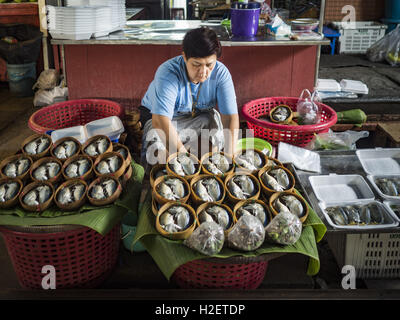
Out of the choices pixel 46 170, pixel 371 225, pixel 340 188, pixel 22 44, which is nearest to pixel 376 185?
pixel 340 188

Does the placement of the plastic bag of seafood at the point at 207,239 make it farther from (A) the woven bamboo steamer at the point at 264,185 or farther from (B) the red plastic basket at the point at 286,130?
(B) the red plastic basket at the point at 286,130

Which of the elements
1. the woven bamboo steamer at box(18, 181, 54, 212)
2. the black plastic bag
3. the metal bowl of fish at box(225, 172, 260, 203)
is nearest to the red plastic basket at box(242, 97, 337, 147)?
the metal bowl of fish at box(225, 172, 260, 203)

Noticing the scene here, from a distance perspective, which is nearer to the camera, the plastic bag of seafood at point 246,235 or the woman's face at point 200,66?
the plastic bag of seafood at point 246,235

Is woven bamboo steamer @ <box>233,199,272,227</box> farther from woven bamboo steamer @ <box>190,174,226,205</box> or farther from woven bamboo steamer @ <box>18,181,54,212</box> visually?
woven bamboo steamer @ <box>18,181,54,212</box>

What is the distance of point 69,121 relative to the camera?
147 inches

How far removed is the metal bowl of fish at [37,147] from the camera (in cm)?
269

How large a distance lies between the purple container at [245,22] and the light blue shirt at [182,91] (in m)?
0.78

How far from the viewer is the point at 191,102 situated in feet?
10.5

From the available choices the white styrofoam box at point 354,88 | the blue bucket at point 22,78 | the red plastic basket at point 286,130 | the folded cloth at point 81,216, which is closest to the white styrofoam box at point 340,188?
the red plastic basket at point 286,130

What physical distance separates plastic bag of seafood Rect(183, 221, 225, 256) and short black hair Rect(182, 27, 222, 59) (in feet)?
3.81

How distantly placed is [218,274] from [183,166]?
0.77 m

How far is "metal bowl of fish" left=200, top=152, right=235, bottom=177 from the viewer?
2.56m

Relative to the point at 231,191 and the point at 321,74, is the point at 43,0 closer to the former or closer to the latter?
the point at 321,74
